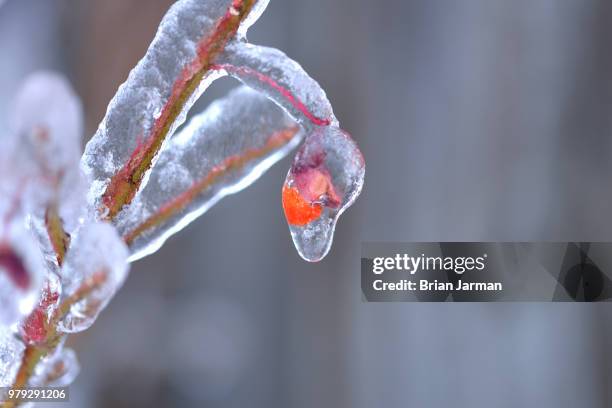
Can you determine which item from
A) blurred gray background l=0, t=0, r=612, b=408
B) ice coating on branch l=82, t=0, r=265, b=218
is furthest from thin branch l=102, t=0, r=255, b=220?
blurred gray background l=0, t=0, r=612, b=408

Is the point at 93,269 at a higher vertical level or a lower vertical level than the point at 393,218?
lower

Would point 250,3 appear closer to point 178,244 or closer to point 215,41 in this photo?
point 215,41

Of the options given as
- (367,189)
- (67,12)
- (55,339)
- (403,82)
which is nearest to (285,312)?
(367,189)

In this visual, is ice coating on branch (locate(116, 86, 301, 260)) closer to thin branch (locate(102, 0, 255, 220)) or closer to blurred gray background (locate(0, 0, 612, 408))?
thin branch (locate(102, 0, 255, 220))

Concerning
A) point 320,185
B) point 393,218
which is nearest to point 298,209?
point 320,185

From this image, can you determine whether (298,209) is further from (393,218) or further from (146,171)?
(393,218)

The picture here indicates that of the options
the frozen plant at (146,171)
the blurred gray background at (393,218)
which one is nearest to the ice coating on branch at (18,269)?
the frozen plant at (146,171)
